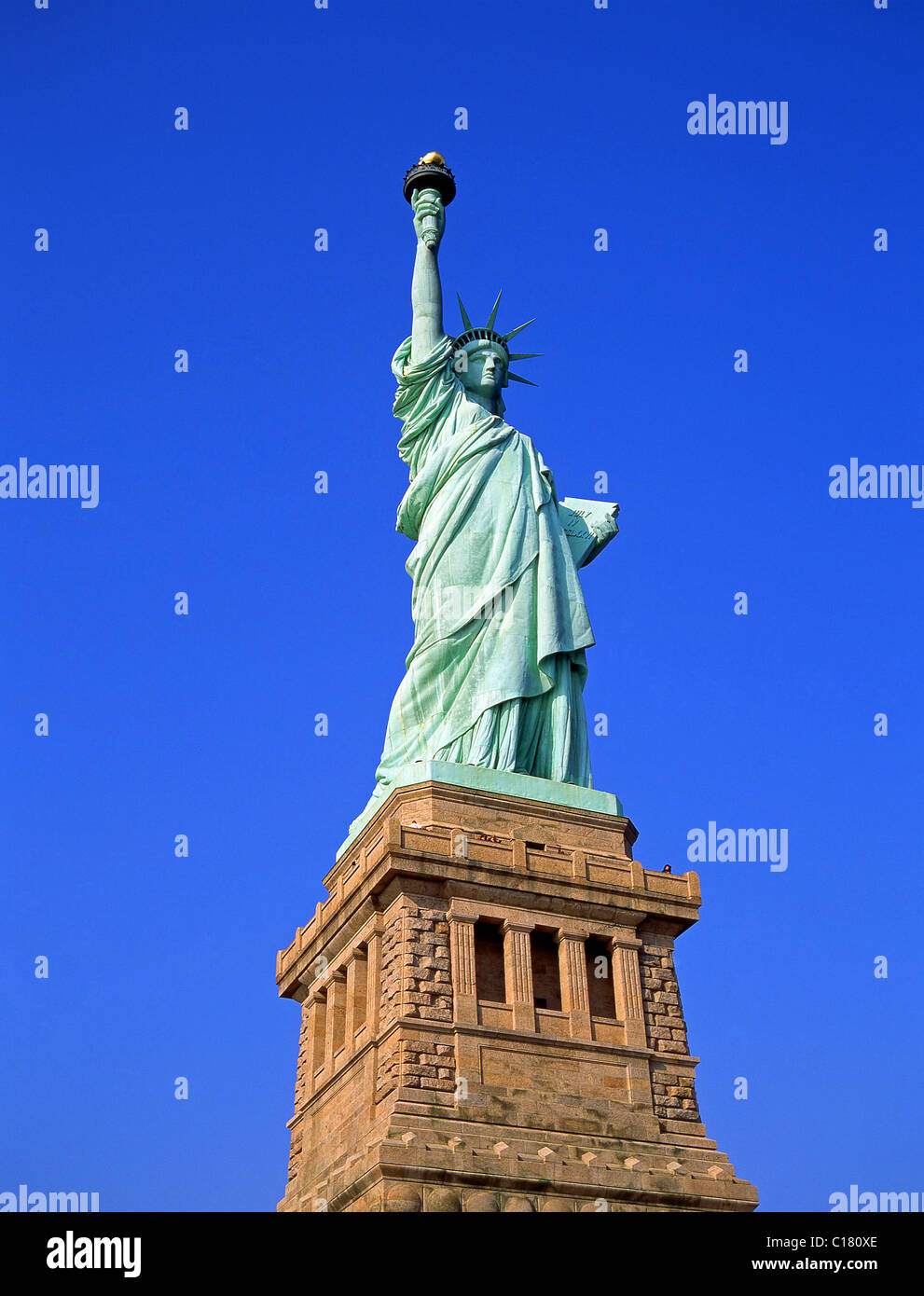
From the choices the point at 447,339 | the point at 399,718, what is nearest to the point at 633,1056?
the point at 399,718

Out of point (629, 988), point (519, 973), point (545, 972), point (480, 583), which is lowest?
point (629, 988)

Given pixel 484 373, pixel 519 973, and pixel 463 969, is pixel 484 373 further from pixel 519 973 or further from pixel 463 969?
pixel 463 969

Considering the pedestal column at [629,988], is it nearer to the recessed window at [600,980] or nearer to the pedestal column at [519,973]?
the recessed window at [600,980]

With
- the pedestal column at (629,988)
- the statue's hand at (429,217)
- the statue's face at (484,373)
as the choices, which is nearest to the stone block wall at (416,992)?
the pedestal column at (629,988)

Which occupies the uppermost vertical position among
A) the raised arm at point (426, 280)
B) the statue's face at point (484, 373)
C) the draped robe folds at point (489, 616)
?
the raised arm at point (426, 280)

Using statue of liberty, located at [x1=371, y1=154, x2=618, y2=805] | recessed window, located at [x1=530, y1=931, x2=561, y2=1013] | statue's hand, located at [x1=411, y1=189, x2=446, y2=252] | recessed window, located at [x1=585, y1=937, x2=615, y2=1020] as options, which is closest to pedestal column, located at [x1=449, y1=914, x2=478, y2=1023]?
recessed window, located at [x1=530, y1=931, x2=561, y2=1013]

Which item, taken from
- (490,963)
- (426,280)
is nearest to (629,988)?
(490,963)
